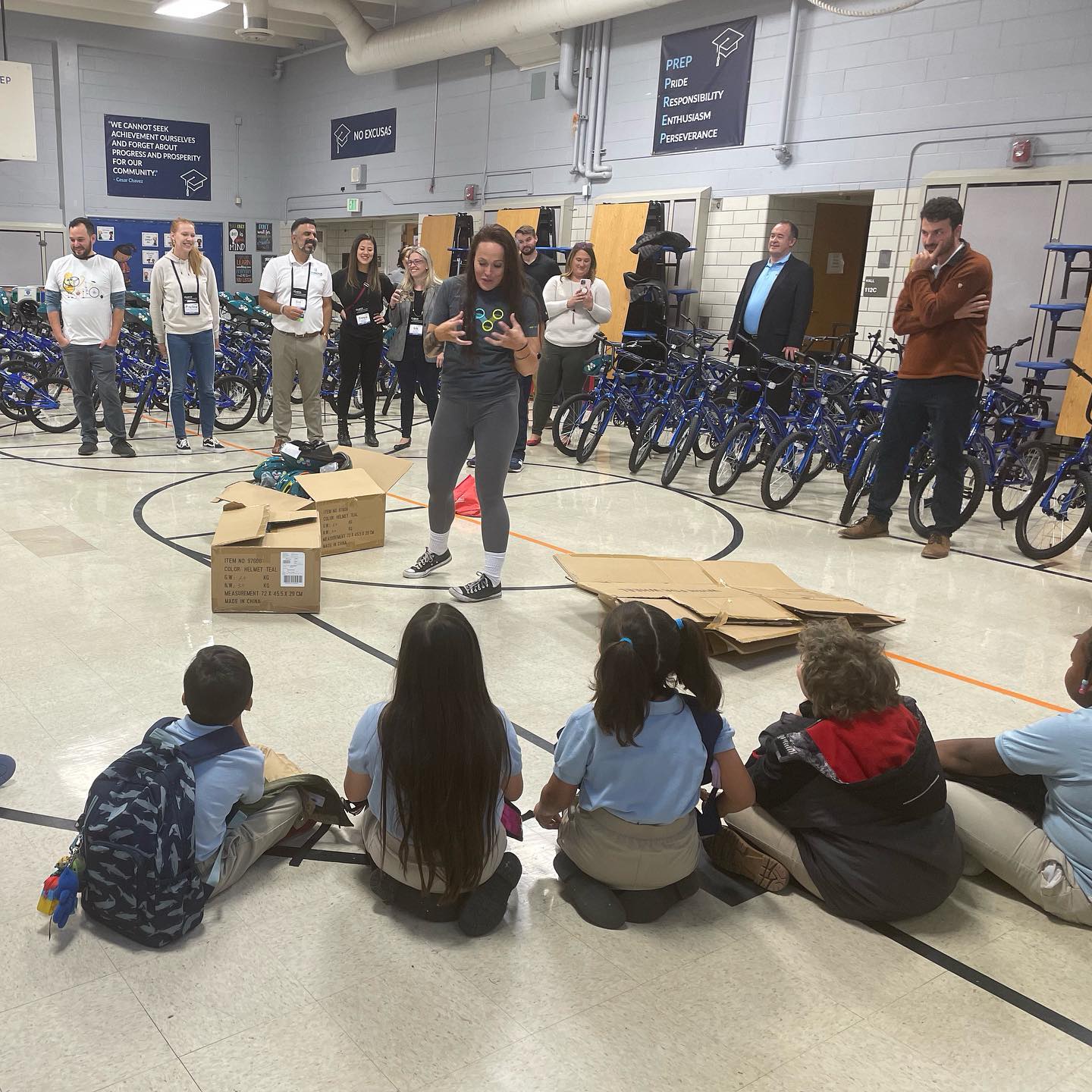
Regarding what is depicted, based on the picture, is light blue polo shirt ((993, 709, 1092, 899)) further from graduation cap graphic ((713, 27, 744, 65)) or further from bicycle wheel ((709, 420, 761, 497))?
graduation cap graphic ((713, 27, 744, 65))

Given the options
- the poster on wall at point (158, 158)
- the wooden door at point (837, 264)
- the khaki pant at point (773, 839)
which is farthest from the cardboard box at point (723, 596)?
the poster on wall at point (158, 158)

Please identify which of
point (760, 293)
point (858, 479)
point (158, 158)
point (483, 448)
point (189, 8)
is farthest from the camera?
point (158, 158)

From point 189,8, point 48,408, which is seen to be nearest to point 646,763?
point 48,408

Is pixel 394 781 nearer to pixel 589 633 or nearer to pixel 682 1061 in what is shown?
pixel 682 1061

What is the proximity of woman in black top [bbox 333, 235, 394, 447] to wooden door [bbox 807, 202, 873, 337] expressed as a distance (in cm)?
490

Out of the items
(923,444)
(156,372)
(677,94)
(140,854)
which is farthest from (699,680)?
(677,94)

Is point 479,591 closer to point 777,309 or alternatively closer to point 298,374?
point 298,374

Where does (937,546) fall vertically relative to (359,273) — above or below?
below

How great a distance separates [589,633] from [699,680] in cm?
186

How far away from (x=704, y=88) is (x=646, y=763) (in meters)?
9.37

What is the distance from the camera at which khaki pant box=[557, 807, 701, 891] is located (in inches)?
81.0

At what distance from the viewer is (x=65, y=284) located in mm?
6574

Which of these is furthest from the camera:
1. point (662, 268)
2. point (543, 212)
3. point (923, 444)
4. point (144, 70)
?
point (144, 70)

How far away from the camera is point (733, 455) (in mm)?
6699
